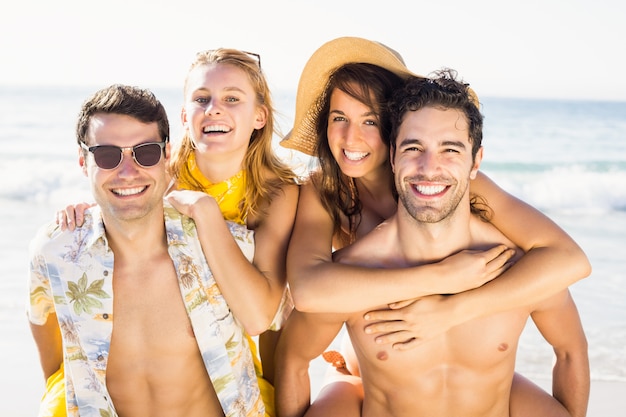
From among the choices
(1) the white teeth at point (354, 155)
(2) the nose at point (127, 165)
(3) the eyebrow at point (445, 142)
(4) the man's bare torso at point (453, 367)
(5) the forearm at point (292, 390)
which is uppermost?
(3) the eyebrow at point (445, 142)

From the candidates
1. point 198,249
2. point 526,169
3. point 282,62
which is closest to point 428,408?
point 198,249

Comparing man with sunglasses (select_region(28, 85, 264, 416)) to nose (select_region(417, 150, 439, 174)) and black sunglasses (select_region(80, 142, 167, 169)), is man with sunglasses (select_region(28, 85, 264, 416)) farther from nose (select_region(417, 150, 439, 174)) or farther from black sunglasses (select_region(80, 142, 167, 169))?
nose (select_region(417, 150, 439, 174))

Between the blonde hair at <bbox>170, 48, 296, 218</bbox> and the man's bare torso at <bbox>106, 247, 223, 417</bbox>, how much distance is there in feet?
2.69

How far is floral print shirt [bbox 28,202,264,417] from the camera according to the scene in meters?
3.32

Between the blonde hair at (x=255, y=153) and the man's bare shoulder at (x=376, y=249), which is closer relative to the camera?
the man's bare shoulder at (x=376, y=249)

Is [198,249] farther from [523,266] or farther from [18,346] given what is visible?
[18,346]

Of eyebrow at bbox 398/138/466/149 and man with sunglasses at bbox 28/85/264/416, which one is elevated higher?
eyebrow at bbox 398/138/466/149

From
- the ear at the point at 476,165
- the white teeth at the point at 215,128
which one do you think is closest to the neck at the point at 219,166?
the white teeth at the point at 215,128

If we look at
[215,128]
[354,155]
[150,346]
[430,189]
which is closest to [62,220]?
[150,346]

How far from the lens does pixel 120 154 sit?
3307mm

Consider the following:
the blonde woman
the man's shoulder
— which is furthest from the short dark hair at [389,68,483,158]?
the man's shoulder

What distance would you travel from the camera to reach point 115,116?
11.0 feet

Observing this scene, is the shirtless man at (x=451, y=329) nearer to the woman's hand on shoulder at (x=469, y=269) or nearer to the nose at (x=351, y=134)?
the woman's hand on shoulder at (x=469, y=269)

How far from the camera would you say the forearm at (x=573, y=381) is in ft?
12.4
